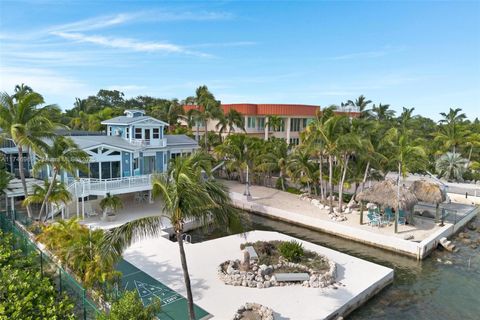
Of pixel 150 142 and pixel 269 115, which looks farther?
pixel 269 115

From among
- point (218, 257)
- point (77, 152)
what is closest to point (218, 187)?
point (218, 257)

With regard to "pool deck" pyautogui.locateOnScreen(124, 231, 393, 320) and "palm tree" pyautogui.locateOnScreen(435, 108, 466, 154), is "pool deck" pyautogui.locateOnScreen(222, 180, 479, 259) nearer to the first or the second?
"pool deck" pyautogui.locateOnScreen(124, 231, 393, 320)

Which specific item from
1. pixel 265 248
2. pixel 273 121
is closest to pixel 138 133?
pixel 265 248

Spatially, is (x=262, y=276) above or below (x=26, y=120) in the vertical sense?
below

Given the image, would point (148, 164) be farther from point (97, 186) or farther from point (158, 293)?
point (158, 293)

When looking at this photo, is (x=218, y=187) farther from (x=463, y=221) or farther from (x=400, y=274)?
(x=463, y=221)

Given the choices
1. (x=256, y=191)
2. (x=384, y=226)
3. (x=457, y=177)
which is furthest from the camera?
(x=457, y=177)
